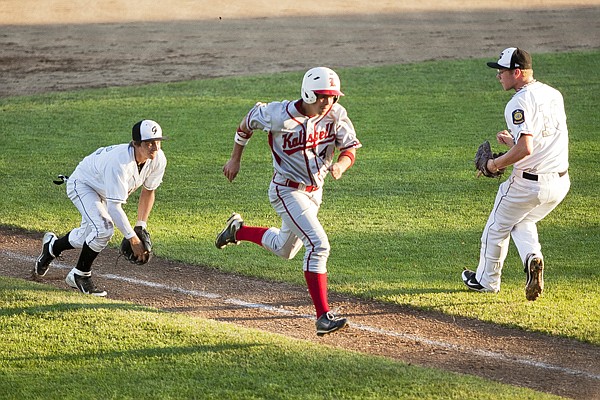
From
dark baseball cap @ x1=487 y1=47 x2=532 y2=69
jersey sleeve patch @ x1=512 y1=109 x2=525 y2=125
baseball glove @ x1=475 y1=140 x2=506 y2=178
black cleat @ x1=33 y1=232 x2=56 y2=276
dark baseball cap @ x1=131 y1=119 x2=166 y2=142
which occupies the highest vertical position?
dark baseball cap @ x1=487 y1=47 x2=532 y2=69

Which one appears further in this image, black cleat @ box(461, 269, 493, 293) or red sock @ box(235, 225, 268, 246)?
black cleat @ box(461, 269, 493, 293)

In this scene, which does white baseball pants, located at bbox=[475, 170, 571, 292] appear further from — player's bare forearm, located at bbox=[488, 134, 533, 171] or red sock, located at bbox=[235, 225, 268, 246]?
red sock, located at bbox=[235, 225, 268, 246]

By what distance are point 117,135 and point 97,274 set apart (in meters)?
5.32

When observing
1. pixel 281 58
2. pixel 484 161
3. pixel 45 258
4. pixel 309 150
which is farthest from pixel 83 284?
pixel 281 58

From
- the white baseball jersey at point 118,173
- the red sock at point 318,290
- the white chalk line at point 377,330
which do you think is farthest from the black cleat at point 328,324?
the white baseball jersey at point 118,173

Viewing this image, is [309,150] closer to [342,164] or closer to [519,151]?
[342,164]

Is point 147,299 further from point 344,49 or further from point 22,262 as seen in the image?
point 344,49

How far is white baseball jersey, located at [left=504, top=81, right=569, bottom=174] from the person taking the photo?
6.88 m

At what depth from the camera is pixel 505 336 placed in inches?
266

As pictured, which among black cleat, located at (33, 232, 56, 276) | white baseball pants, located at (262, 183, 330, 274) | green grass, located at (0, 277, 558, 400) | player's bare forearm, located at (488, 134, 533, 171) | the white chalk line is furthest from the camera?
black cleat, located at (33, 232, 56, 276)

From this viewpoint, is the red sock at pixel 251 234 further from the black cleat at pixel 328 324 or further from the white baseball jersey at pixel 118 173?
the black cleat at pixel 328 324

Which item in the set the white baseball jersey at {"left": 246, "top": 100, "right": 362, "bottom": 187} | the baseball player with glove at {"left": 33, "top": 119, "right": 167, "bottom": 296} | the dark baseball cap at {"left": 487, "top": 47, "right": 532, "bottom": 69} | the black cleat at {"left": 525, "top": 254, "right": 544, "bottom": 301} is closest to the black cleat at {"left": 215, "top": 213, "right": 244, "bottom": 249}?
the baseball player with glove at {"left": 33, "top": 119, "right": 167, "bottom": 296}

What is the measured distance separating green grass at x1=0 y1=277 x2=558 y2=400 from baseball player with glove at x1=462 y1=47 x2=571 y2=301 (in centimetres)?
175

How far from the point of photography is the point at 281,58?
18703mm
